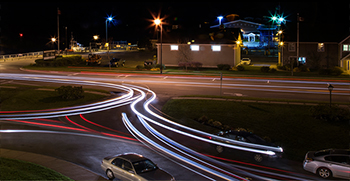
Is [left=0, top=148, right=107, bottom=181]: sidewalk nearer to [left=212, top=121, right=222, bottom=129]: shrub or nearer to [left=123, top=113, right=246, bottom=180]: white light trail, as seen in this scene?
[left=123, top=113, right=246, bottom=180]: white light trail

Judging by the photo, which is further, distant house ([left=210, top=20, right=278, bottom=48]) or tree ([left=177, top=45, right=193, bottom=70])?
distant house ([left=210, top=20, right=278, bottom=48])

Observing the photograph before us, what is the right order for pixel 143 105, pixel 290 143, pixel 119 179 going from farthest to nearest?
pixel 143 105 < pixel 290 143 < pixel 119 179

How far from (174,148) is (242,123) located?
6.13 m

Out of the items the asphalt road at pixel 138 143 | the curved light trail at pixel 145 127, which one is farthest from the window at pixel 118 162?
the curved light trail at pixel 145 127

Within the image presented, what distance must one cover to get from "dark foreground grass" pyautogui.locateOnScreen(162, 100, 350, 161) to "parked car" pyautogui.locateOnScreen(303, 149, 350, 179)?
209 centimetres

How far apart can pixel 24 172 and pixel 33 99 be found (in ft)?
53.0

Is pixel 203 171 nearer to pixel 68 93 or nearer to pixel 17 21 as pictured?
pixel 68 93

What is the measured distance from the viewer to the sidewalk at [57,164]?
1166cm

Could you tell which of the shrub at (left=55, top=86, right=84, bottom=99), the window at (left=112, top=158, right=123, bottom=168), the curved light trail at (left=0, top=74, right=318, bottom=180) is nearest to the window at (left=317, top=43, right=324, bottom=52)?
the curved light trail at (left=0, top=74, right=318, bottom=180)

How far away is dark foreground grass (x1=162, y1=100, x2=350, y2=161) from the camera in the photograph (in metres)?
17.0

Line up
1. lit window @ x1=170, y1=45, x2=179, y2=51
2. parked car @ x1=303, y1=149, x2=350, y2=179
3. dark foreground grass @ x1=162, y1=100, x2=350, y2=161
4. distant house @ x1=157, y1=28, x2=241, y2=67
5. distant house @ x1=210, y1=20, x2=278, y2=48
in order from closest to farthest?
1. parked car @ x1=303, y1=149, x2=350, y2=179
2. dark foreground grass @ x1=162, y1=100, x2=350, y2=161
3. distant house @ x1=157, y1=28, x2=241, y2=67
4. lit window @ x1=170, y1=45, x2=179, y2=51
5. distant house @ x1=210, y1=20, x2=278, y2=48

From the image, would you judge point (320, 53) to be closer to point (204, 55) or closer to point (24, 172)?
point (204, 55)

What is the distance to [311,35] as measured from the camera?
2040 inches

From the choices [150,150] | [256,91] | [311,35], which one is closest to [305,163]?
[150,150]
